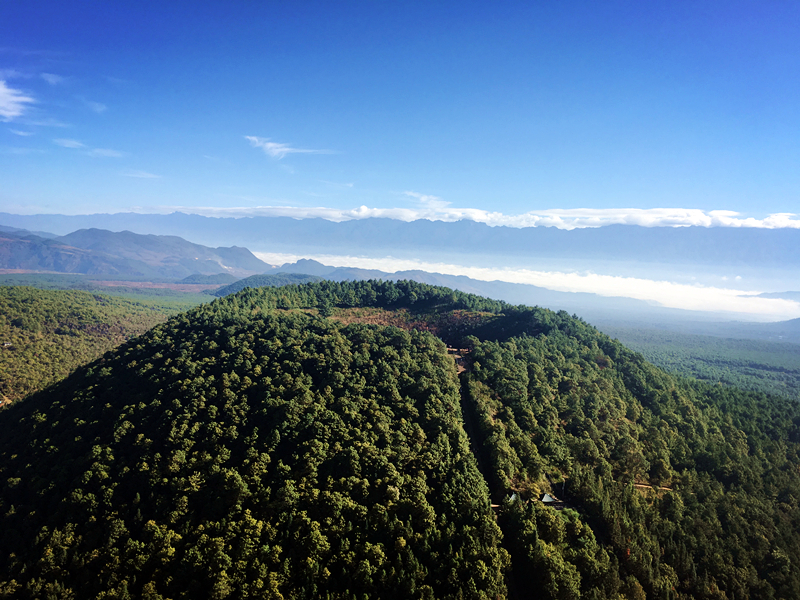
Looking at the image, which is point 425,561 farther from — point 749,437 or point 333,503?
point 749,437

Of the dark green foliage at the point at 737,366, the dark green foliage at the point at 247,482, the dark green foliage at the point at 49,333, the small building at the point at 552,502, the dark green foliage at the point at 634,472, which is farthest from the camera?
the dark green foliage at the point at 737,366

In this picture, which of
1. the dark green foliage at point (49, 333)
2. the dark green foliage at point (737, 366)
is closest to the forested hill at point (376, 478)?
the dark green foliage at point (49, 333)

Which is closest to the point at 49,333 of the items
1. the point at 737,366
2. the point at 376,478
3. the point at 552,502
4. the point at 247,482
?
the point at 247,482

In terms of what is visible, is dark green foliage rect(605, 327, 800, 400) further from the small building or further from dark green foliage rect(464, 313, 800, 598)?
the small building

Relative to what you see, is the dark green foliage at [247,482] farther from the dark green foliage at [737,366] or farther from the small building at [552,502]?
the dark green foliage at [737,366]

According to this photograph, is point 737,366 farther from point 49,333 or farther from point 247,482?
point 49,333

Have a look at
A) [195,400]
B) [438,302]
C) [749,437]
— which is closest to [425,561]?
[195,400]
